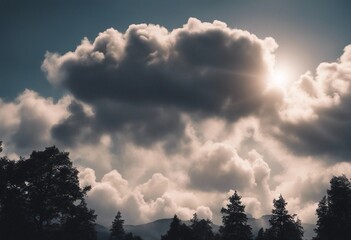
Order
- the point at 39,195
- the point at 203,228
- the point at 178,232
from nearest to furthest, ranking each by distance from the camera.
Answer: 1. the point at 39,195
2. the point at 178,232
3. the point at 203,228

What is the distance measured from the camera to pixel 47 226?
4297 centimetres

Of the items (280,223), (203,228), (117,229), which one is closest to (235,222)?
(280,223)

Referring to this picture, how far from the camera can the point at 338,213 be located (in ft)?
203

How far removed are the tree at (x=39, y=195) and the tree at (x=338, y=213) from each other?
39331 mm

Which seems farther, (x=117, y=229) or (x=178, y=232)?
(x=117, y=229)

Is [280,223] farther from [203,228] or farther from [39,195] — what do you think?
[39,195]

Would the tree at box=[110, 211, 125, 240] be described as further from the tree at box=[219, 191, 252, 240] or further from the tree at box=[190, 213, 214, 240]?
the tree at box=[219, 191, 252, 240]

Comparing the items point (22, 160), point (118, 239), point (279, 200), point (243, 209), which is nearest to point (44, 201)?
point (22, 160)

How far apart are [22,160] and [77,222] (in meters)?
9.85

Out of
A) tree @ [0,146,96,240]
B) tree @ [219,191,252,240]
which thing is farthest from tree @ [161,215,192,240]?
tree @ [0,146,96,240]

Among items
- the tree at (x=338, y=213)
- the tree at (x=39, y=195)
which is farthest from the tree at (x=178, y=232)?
the tree at (x=39, y=195)

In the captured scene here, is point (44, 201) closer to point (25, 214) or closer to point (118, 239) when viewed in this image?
point (25, 214)

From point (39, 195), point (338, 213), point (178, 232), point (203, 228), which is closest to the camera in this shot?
point (39, 195)

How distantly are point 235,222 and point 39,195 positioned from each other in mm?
36088
